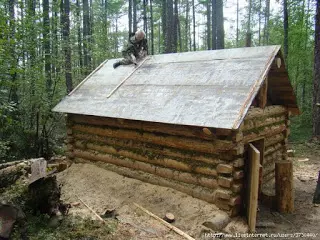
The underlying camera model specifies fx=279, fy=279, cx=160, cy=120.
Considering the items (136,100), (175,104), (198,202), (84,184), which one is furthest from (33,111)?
(198,202)

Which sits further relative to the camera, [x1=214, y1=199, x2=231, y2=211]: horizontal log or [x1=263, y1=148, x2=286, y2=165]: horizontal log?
[x1=263, y1=148, x2=286, y2=165]: horizontal log

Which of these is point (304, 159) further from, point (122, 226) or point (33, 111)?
point (33, 111)

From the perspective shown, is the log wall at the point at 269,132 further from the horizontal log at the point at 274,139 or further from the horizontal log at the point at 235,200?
the horizontal log at the point at 235,200

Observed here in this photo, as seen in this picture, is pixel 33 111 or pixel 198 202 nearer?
pixel 198 202

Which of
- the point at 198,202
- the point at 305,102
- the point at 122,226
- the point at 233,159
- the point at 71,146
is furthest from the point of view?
the point at 305,102

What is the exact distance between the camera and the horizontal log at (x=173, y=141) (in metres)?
5.64

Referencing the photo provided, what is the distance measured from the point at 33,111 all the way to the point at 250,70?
8500mm

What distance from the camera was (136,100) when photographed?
7.07 m

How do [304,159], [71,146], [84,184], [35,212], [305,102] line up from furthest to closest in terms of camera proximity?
[305,102] → [304,159] → [71,146] → [84,184] → [35,212]

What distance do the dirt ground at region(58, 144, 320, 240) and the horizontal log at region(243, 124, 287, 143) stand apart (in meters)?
1.72

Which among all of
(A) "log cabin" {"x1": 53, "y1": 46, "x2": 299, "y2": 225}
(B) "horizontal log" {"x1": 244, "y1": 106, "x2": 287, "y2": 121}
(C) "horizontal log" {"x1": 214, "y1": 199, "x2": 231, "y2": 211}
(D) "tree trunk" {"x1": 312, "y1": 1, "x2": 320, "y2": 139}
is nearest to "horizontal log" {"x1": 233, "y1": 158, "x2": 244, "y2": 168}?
(A) "log cabin" {"x1": 53, "y1": 46, "x2": 299, "y2": 225}

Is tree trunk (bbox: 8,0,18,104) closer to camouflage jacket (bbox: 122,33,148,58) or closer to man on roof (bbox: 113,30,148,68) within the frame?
man on roof (bbox: 113,30,148,68)

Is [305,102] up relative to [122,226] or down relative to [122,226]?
up

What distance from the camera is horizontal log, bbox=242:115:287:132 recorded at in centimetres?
617
